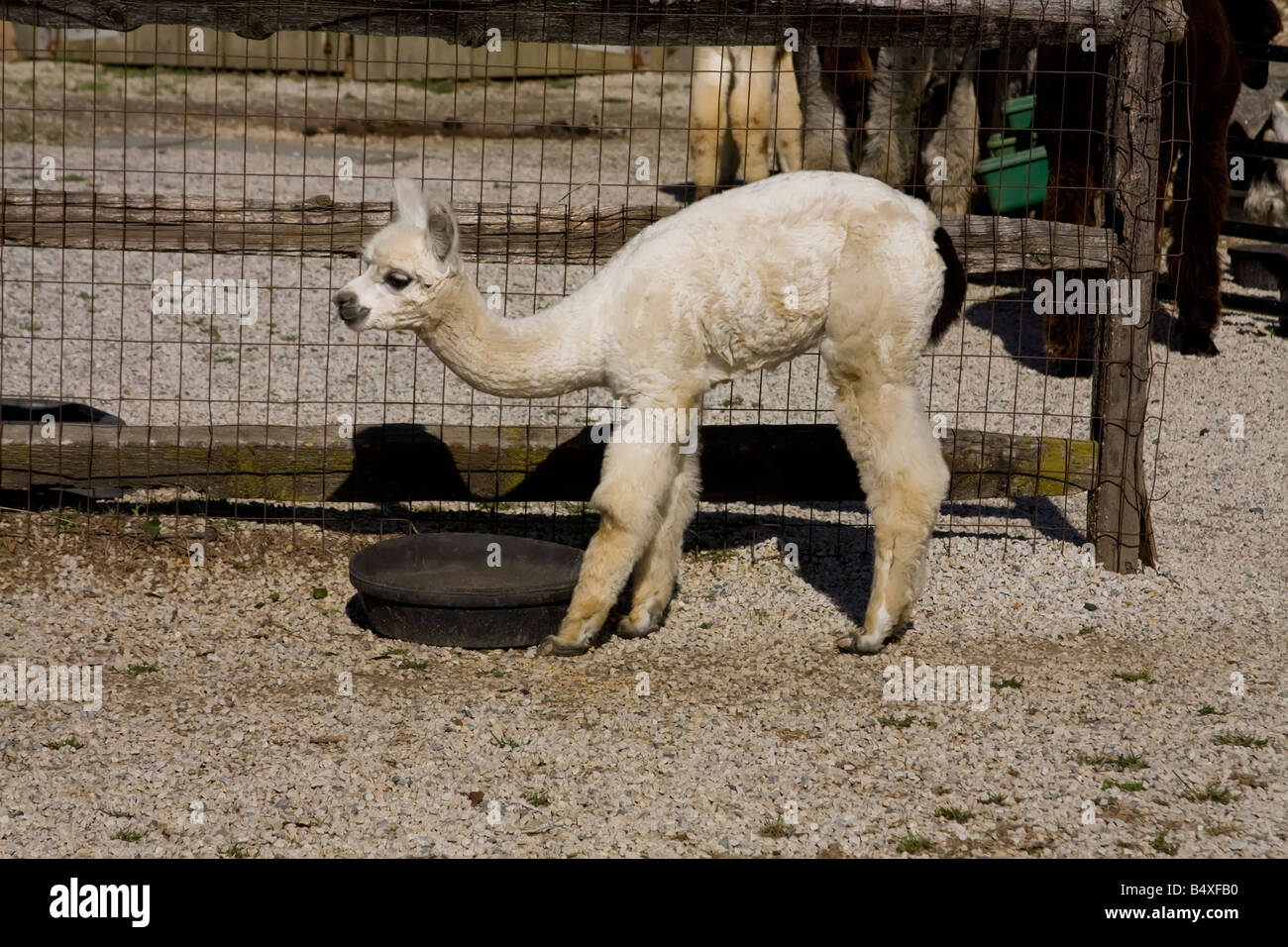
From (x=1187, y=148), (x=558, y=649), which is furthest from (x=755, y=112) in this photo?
(x=558, y=649)

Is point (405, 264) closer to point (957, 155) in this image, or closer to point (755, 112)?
point (957, 155)

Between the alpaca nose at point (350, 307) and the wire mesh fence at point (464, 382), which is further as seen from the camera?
the wire mesh fence at point (464, 382)

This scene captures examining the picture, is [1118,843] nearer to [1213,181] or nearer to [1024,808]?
[1024,808]

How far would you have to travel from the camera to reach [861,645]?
6055mm

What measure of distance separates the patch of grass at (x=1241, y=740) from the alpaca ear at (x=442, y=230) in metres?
3.51

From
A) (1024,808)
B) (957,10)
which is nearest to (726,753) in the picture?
(1024,808)

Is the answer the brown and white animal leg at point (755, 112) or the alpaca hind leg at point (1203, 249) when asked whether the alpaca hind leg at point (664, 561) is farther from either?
the brown and white animal leg at point (755, 112)

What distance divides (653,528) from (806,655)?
93 centimetres

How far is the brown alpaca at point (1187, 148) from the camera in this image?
9055mm

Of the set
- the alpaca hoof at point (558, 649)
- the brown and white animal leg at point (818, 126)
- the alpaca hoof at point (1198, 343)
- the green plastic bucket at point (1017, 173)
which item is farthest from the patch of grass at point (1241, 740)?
the brown and white animal leg at point (818, 126)

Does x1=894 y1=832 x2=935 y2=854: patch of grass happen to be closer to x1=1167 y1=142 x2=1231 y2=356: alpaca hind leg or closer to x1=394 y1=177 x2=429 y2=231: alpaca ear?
x1=394 y1=177 x2=429 y2=231: alpaca ear

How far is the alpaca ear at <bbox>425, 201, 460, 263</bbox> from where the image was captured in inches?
213

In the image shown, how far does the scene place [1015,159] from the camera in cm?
1234

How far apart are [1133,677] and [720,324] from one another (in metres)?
2.32
